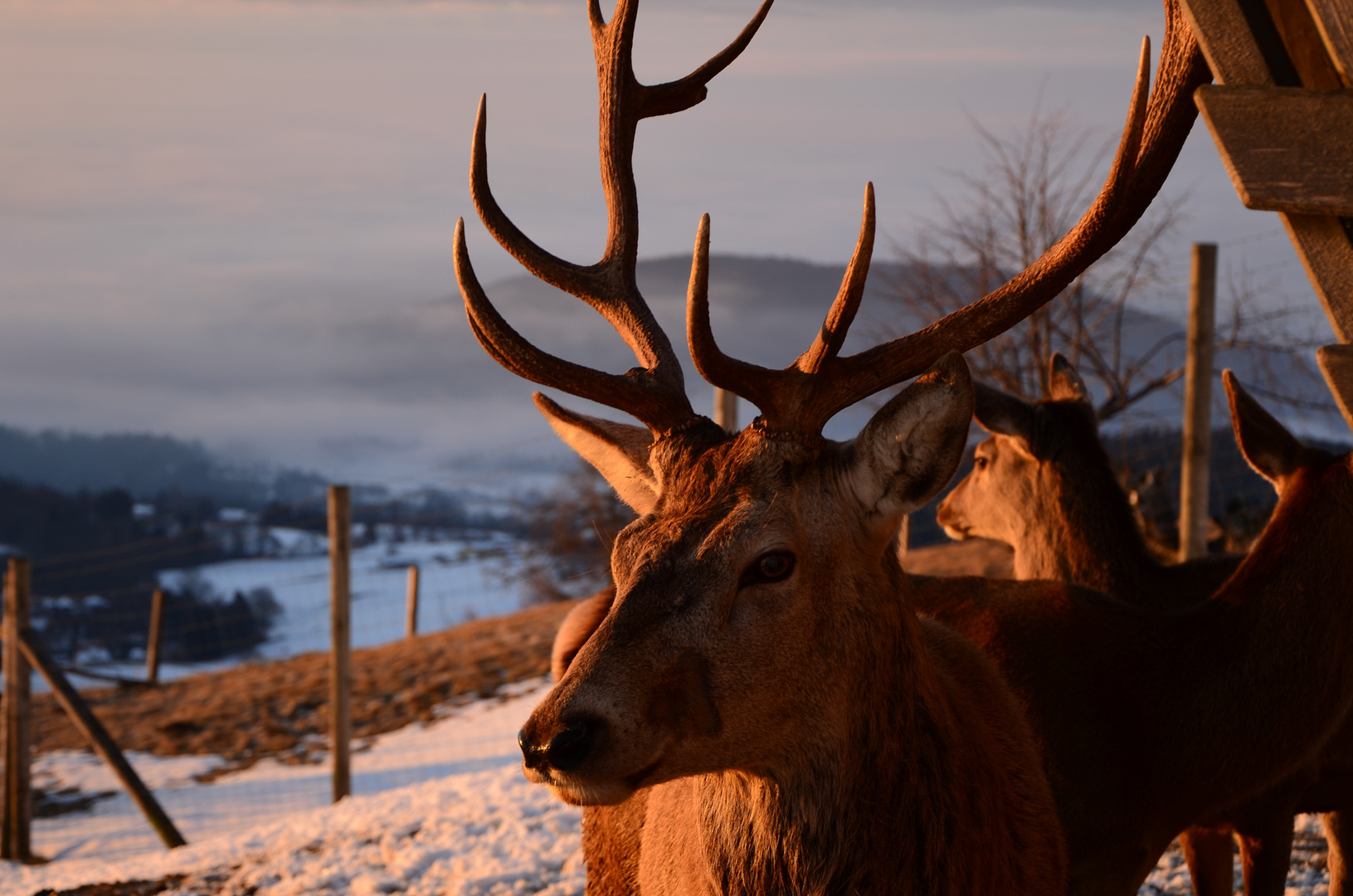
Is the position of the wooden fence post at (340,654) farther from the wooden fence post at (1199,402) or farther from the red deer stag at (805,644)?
the wooden fence post at (1199,402)

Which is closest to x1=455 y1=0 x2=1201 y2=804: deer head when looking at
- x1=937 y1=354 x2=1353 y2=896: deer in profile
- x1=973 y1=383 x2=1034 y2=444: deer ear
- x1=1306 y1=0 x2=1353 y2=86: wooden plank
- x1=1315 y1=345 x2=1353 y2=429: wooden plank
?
x1=1306 y1=0 x2=1353 y2=86: wooden plank

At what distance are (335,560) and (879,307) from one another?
400 inches

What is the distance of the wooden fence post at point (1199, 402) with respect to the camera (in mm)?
7488

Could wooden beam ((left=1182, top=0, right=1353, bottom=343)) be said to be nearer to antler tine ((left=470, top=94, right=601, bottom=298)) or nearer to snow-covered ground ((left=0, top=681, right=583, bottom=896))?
antler tine ((left=470, top=94, right=601, bottom=298))

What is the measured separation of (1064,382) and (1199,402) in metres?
2.78

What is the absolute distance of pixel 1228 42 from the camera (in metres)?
2.27

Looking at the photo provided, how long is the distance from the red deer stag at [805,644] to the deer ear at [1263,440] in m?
1.62

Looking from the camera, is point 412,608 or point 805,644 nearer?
point 805,644

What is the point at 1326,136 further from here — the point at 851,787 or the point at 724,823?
the point at 724,823

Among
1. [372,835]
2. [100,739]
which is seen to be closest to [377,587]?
[100,739]

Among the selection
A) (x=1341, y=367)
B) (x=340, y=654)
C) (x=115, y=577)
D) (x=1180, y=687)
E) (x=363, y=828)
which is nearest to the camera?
(x=1341, y=367)

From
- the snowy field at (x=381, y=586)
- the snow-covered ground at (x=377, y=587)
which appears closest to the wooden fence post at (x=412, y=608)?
the snow-covered ground at (x=377, y=587)

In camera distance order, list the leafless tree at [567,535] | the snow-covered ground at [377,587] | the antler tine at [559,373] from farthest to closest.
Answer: the snow-covered ground at [377,587] < the leafless tree at [567,535] < the antler tine at [559,373]

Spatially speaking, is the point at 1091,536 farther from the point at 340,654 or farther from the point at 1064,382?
the point at 340,654
